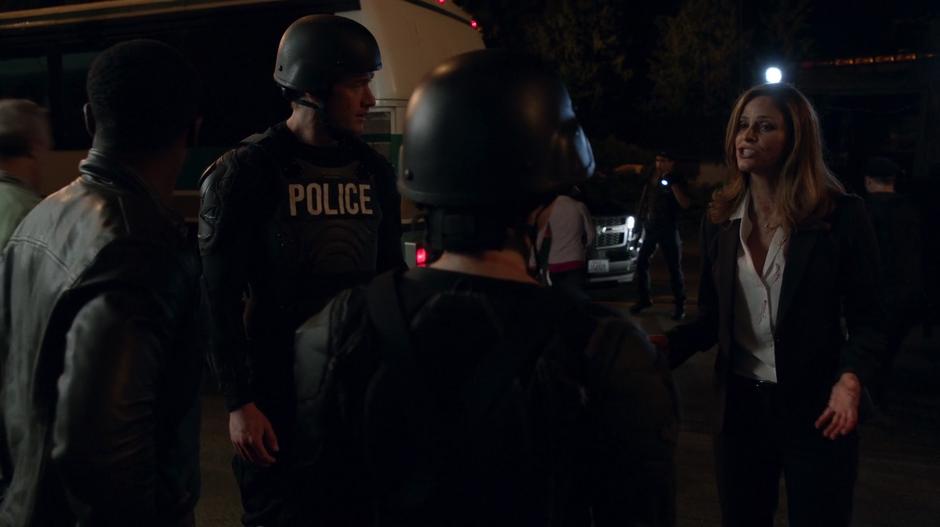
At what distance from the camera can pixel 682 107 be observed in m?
26.5

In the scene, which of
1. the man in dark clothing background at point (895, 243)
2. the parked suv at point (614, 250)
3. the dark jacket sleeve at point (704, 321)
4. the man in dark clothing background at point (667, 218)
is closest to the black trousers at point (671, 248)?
the man in dark clothing background at point (667, 218)

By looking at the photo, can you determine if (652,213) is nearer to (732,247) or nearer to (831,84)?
(831,84)

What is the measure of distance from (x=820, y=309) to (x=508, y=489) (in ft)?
5.85

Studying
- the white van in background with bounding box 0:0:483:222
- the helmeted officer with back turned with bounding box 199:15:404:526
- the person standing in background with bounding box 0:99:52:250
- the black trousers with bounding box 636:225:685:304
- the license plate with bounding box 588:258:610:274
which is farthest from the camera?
the license plate with bounding box 588:258:610:274

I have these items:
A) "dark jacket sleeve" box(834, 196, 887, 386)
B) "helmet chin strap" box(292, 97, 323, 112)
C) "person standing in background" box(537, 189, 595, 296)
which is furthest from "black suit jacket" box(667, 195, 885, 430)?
"person standing in background" box(537, 189, 595, 296)

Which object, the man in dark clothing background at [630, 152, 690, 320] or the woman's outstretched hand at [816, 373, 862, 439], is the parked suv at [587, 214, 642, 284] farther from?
the woman's outstretched hand at [816, 373, 862, 439]

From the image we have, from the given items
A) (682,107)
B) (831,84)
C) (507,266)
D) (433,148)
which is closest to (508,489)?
(507,266)

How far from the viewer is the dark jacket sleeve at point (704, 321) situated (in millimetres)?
3213

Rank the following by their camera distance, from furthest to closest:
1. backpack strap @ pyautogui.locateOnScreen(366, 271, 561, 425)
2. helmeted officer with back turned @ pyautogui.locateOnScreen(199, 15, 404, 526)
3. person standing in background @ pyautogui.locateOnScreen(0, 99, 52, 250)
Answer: person standing in background @ pyautogui.locateOnScreen(0, 99, 52, 250)
helmeted officer with back turned @ pyautogui.locateOnScreen(199, 15, 404, 526)
backpack strap @ pyautogui.locateOnScreen(366, 271, 561, 425)

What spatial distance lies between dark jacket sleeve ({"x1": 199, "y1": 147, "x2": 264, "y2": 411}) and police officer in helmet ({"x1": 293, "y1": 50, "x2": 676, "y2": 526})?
1290 mm

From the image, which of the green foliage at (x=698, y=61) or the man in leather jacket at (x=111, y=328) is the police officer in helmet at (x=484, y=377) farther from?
the green foliage at (x=698, y=61)

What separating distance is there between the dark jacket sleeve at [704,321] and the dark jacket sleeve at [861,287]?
1.39ft

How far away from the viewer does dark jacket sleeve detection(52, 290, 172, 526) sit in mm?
1763

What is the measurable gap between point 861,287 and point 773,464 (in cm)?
63
